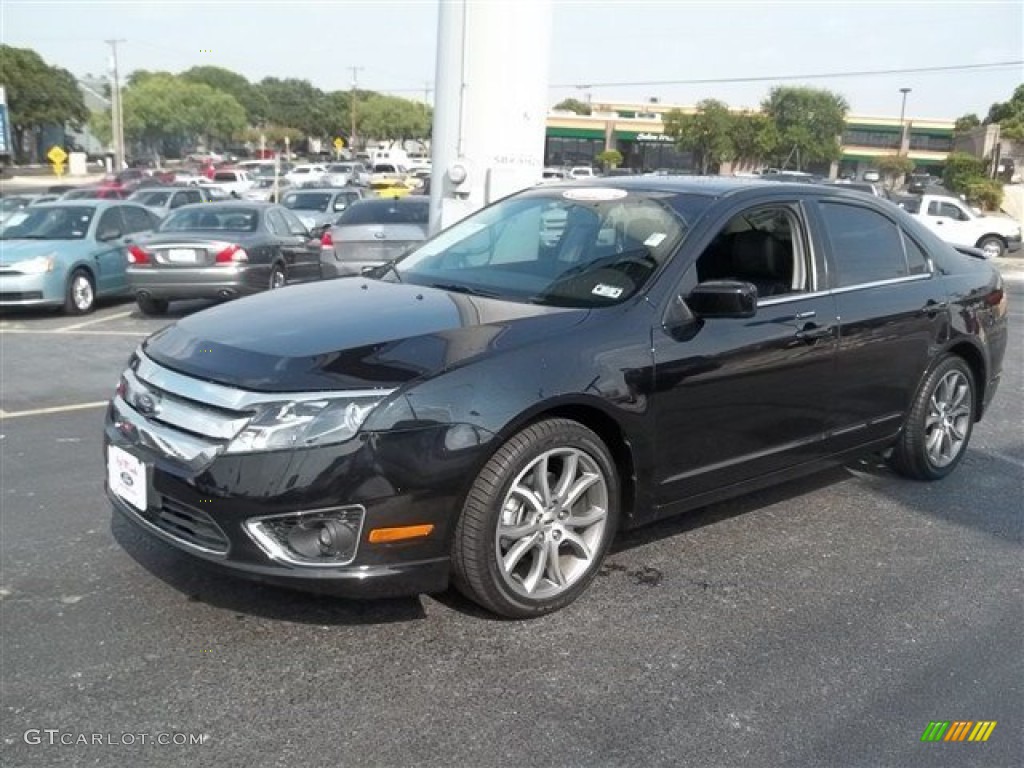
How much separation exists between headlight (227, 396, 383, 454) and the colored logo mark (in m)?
2.08

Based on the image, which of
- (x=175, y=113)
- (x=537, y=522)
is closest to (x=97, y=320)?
(x=537, y=522)

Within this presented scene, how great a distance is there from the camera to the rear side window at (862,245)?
487 centimetres

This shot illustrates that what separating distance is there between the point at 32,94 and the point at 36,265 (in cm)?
7012

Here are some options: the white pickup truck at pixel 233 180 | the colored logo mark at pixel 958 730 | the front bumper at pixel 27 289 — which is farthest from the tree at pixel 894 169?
the colored logo mark at pixel 958 730

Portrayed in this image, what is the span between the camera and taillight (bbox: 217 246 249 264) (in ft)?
38.6

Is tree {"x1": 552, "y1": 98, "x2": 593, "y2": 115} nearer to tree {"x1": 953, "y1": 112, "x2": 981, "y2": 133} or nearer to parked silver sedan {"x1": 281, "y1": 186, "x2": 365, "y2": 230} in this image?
tree {"x1": 953, "y1": 112, "x2": 981, "y2": 133}

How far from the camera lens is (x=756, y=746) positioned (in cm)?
297

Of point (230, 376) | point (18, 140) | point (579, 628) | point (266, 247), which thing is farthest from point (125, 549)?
point (18, 140)

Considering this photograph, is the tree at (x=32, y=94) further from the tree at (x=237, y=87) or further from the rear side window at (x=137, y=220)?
the rear side window at (x=137, y=220)

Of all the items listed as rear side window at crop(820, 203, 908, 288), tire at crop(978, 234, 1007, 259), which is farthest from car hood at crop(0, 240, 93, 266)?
tire at crop(978, 234, 1007, 259)

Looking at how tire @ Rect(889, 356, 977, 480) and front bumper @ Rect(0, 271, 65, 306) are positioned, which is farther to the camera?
front bumper @ Rect(0, 271, 65, 306)

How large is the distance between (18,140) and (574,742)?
286 feet

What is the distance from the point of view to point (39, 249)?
12109mm

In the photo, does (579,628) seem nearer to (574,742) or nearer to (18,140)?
(574,742)
